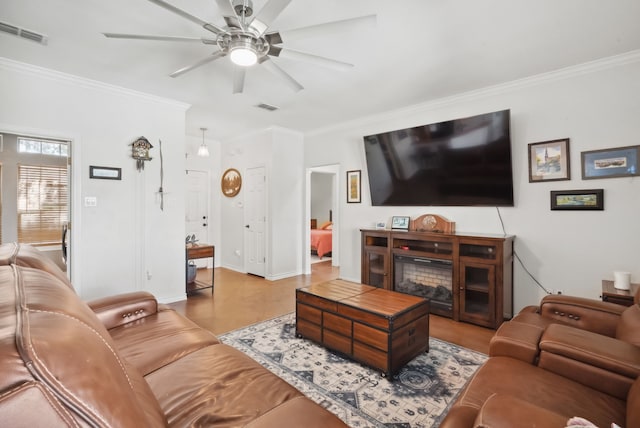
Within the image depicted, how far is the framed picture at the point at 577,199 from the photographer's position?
9.72 feet

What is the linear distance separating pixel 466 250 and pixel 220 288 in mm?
3552

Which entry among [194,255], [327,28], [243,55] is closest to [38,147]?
[194,255]

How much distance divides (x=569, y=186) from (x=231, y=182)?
17.6ft

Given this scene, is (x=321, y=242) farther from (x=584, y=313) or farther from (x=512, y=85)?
(x=584, y=313)

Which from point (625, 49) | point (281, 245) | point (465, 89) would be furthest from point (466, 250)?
point (281, 245)

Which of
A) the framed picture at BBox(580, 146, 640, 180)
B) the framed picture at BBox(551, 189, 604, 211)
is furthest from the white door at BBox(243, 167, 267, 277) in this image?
the framed picture at BBox(580, 146, 640, 180)

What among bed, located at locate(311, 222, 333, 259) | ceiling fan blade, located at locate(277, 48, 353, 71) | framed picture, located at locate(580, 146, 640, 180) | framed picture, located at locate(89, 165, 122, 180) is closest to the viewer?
ceiling fan blade, located at locate(277, 48, 353, 71)

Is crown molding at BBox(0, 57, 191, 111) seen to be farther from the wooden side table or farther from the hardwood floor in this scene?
the wooden side table

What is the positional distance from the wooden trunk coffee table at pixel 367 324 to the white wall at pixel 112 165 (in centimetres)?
221

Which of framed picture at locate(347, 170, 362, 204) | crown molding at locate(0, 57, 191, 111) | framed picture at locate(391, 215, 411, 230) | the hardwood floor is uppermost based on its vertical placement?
crown molding at locate(0, 57, 191, 111)

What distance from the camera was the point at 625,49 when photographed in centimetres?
272

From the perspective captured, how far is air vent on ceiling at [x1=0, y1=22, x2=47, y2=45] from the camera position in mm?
2379

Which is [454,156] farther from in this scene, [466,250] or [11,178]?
[11,178]

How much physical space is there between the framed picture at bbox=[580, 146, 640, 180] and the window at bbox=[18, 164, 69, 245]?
25.7 ft
